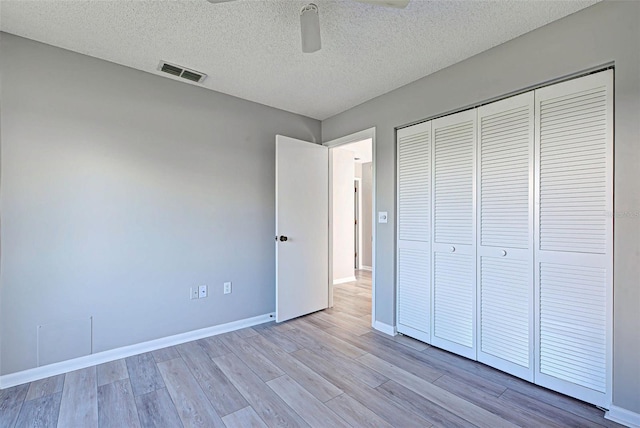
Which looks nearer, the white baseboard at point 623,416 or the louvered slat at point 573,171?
the white baseboard at point 623,416

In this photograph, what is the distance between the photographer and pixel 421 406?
5.91 feet

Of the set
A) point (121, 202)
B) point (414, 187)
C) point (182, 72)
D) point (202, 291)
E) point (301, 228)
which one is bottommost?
point (202, 291)

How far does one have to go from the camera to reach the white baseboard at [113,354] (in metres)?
2.03

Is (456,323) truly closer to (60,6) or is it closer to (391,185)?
(391,185)

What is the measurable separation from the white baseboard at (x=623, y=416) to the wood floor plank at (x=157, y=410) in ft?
7.98

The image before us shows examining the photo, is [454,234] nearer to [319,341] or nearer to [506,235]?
[506,235]

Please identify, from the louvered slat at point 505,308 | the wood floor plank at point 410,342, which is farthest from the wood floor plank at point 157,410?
the louvered slat at point 505,308

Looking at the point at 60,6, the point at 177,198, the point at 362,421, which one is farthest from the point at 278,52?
the point at 362,421

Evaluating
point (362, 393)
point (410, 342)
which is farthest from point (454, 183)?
point (362, 393)

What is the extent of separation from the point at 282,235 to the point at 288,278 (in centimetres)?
49

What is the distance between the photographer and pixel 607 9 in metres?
1.69

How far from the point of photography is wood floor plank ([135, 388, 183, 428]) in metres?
1.66

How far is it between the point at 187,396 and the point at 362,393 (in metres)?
1.15

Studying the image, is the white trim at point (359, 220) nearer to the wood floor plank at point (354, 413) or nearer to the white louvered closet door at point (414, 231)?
the white louvered closet door at point (414, 231)
